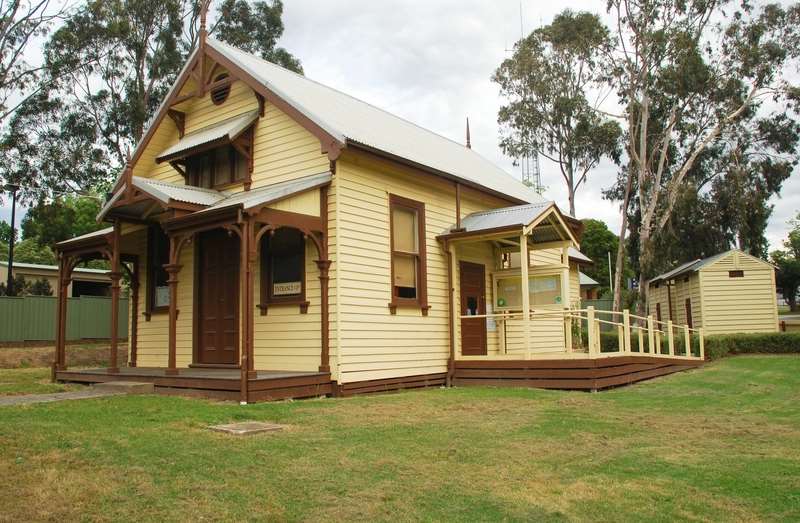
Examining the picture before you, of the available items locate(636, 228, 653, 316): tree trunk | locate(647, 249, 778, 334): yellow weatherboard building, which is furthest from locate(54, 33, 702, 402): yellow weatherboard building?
locate(647, 249, 778, 334): yellow weatherboard building

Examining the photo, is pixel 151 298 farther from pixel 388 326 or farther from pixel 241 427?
pixel 241 427

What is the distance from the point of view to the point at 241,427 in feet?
26.5

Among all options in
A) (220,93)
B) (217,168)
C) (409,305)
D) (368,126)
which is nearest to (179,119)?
(220,93)

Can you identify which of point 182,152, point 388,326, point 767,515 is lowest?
point 767,515

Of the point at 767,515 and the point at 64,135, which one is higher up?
the point at 64,135

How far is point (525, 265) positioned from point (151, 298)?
8334 mm

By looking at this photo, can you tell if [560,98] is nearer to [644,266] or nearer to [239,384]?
[644,266]

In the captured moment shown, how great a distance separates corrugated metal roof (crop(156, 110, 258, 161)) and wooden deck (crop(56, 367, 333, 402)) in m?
4.49

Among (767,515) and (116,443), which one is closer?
(767,515)

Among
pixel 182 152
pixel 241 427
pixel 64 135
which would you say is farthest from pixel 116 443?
pixel 64 135

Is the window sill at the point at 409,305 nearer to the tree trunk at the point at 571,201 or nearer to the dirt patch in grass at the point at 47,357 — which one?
the dirt patch in grass at the point at 47,357

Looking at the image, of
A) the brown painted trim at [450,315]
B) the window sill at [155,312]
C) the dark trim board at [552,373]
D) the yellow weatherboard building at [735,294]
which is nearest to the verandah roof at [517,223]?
the brown painted trim at [450,315]

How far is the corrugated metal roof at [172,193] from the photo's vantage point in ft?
40.0

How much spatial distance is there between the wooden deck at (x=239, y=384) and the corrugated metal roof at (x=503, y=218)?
4.97m
